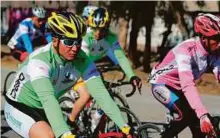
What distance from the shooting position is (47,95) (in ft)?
14.0

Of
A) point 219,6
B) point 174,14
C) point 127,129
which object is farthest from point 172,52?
point 219,6

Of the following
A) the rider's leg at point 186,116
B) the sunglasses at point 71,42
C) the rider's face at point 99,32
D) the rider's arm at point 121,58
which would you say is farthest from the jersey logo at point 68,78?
the rider's face at point 99,32

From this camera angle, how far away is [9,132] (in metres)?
8.85

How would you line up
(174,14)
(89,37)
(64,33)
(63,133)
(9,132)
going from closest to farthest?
1. (63,133)
2. (64,33)
3. (89,37)
4. (9,132)
5. (174,14)

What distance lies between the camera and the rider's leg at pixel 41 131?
429 centimetres

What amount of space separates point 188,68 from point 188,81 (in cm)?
17

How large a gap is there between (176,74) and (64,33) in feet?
6.07

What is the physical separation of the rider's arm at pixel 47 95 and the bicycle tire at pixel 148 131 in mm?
2391

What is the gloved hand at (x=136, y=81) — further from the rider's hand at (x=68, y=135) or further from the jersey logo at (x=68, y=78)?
the rider's hand at (x=68, y=135)

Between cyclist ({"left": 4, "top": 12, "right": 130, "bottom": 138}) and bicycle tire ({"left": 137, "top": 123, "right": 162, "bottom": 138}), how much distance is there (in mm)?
1704

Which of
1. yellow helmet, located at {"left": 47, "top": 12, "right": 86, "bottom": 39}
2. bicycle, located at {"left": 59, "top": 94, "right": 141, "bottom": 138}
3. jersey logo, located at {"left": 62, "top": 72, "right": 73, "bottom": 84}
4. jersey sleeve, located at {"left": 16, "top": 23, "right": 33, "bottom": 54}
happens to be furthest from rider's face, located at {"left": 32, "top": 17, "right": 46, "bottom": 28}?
yellow helmet, located at {"left": 47, "top": 12, "right": 86, "bottom": 39}

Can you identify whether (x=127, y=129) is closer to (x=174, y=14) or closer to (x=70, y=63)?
(x=70, y=63)

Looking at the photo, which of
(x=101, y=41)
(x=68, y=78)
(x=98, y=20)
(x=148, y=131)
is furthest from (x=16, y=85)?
(x=101, y=41)

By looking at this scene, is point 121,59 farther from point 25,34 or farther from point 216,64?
point 25,34
